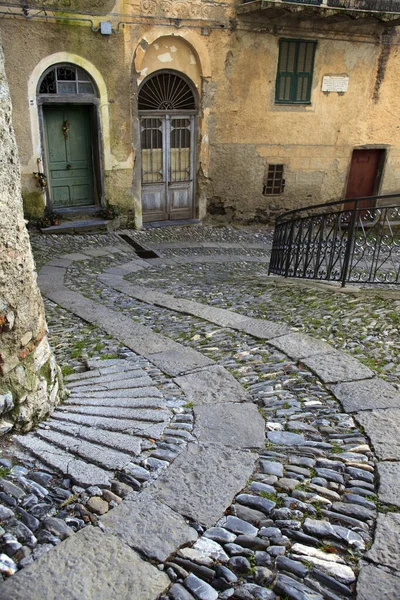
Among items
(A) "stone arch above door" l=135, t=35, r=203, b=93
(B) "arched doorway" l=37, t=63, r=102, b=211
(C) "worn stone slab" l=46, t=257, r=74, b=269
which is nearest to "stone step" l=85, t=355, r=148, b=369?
(C) "worn stone slab" l=46, t=257, r=74, b=269

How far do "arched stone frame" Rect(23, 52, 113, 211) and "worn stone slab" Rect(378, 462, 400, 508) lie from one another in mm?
9540

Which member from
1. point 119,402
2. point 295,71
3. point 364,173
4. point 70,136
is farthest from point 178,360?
point 364,173

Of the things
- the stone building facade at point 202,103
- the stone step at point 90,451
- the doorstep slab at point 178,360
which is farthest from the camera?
the stone building facade at point 202,103

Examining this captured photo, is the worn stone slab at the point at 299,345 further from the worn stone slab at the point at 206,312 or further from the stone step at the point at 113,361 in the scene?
the stone step at the point at 113,361

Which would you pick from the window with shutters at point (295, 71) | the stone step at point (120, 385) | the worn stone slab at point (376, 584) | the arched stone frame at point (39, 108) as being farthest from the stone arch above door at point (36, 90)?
the worn stone slab at point (376, 584)

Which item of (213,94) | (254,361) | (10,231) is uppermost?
(213,94)

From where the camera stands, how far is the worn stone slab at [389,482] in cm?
269

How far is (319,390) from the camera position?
3977 millimetres

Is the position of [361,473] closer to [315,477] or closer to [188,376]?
[315,477]

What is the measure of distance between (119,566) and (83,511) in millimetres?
393

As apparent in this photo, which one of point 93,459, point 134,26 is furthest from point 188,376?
point 134,26

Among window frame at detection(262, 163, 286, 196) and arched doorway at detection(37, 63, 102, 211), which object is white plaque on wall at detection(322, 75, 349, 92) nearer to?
window frame at detection(262, 163, 286, 196)

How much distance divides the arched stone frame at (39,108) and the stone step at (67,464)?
8.68m

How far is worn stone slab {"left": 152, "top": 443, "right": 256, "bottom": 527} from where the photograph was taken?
8.40 ft
